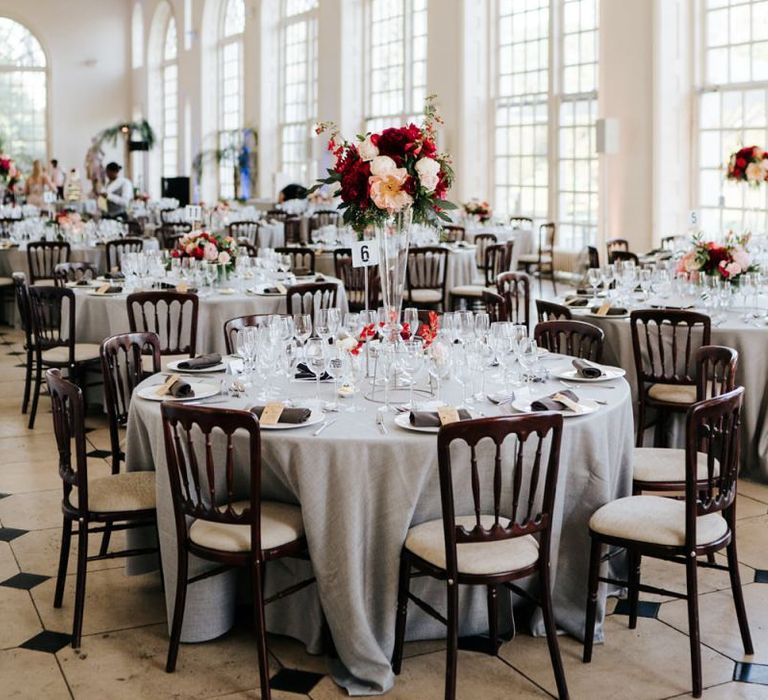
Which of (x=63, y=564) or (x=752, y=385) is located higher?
(x=752, y=385)

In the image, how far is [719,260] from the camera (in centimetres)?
633

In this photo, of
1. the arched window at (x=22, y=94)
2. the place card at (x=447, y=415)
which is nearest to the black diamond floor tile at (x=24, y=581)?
the place card at (x=447, y=415)

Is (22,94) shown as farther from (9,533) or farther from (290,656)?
(290,656)

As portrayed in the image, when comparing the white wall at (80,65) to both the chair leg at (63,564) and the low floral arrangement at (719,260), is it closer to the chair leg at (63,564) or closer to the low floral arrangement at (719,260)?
the low floral arrangement at (719,260)

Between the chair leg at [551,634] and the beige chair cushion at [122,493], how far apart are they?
138cm

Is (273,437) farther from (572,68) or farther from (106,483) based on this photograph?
(572,68)

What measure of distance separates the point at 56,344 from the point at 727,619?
452 centimetres

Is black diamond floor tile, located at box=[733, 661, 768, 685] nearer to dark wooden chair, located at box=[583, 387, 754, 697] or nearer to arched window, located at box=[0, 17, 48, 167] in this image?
dark wooden chair, located at box=[583, 387, 754, 697]

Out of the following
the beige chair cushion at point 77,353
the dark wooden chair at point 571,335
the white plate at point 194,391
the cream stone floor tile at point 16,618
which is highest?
the dark wooden chair at point 571,335

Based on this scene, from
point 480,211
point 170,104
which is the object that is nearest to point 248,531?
point 480,211

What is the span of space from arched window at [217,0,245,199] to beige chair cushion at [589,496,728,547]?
18.5m

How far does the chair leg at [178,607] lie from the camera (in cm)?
345

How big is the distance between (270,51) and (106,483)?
17407 millimetres

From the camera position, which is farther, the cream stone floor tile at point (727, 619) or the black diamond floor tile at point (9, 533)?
the black diamond floor tile at point (9, 533)
